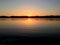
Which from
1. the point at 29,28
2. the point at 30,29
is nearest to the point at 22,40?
the point at 30,29

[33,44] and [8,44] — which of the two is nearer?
[8,44]

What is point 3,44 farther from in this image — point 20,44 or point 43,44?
point 43,44

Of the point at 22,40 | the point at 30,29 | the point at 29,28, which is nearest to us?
the point at 22,40

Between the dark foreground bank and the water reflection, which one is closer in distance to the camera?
the dark foreground bank

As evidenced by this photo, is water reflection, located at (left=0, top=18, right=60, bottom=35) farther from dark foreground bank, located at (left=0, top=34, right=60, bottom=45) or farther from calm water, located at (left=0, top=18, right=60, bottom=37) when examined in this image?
dark foreground bank, located at (left=0, top=34, right=60, bottom=45)

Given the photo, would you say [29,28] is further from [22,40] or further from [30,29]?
[22,40]

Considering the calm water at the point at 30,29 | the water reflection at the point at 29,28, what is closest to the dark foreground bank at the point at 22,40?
the calm water at the point at 30,29

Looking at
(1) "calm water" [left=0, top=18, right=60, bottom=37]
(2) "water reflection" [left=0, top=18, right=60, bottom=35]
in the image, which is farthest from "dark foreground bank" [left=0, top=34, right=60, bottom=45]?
(2) "water reflection" [left=0, top=18, right=60, bottom=35]

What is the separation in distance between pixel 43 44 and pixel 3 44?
2.31 m

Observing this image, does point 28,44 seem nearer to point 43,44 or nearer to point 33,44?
point 33,44

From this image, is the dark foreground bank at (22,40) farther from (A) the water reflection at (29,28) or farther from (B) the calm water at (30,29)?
(A) the water reflection at (29,28)

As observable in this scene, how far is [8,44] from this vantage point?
736cm

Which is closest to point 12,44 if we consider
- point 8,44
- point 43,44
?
point 8,44

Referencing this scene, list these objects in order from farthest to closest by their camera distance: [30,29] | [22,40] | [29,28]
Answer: [29,28] → [30,29] → [22,40]
